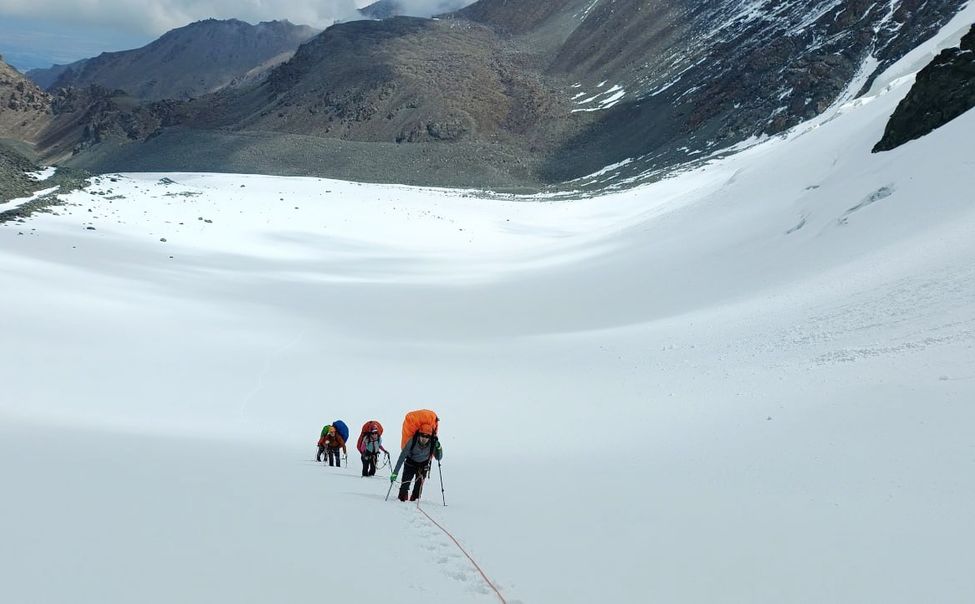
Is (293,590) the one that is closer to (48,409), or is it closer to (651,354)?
(48,409)

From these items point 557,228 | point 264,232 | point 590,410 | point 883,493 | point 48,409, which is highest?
point 557,228

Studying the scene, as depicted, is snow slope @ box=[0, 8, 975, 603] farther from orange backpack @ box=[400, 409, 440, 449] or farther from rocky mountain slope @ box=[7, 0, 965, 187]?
rocky mountain slope @ box=[7, 0, 965, 187]

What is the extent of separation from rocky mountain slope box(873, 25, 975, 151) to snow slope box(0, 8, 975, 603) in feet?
3.29

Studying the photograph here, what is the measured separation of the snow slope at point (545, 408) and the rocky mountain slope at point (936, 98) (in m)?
1.00

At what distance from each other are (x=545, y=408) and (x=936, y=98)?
47.0 ft

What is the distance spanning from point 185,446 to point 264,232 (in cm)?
2256

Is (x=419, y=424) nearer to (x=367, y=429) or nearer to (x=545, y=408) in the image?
(x=367, y=429)

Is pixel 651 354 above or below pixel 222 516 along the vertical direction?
above

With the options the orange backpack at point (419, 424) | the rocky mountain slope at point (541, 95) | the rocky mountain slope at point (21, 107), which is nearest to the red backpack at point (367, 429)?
the orange backpack at point (419, 424)

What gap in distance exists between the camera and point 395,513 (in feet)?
20.0

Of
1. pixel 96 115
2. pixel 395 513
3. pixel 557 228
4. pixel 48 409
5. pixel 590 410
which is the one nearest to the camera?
pixel 395 513

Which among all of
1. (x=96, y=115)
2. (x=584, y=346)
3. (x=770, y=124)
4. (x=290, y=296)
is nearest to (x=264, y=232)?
(x=290, y=296)

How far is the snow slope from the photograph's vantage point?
419 centimetres

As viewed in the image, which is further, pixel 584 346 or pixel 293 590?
pixel 584 346
